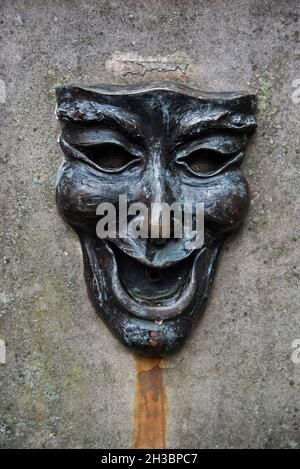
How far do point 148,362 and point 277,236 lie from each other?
0.47 meters

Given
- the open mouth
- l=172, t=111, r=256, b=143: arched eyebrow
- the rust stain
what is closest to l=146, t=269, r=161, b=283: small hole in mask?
the open mouth

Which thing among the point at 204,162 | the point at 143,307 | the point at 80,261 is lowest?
the point at 143,307

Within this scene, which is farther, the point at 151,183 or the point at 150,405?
the point at 150,405

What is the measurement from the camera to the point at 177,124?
1525mm

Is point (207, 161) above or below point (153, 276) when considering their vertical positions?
above

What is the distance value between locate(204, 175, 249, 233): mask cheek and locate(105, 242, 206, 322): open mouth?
0.27ft

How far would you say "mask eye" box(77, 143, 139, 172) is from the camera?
154 cm

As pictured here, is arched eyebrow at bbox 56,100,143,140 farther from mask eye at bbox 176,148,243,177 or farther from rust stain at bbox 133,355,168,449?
rust stain at bbox 133,355,168,449

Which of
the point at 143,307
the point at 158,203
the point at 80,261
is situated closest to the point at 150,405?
the point at 143,307

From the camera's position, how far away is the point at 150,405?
1.64 meters

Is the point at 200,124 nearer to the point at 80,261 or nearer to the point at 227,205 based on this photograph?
the point at 227,205

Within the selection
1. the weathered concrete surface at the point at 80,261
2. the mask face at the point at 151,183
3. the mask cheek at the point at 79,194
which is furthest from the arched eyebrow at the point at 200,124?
the mask cheek at the point at 79,194

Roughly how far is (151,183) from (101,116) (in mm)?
201

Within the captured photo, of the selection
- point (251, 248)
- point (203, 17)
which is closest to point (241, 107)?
point (203, 17)
